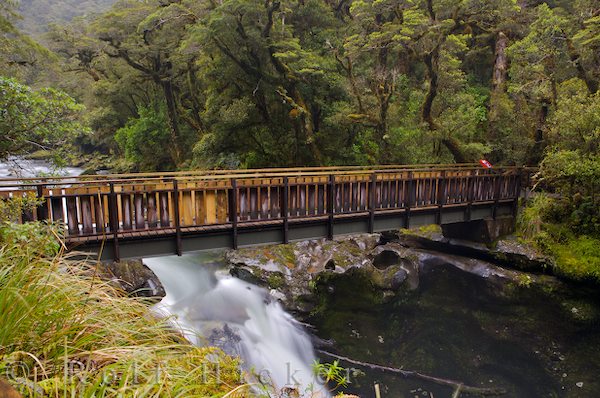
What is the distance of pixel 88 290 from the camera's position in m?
→ 3.02

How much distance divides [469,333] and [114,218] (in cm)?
1031

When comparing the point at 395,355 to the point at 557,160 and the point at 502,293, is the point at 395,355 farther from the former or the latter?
the point at 557,160

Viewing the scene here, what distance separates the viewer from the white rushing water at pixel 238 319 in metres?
10.1

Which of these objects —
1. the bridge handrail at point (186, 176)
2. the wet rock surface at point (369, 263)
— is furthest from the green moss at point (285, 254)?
the bridge handrail at point (186, 176)

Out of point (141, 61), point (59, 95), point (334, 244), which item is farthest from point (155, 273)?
point (141, 61)

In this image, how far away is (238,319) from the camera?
11.4m

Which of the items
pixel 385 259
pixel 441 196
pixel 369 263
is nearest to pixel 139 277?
pixel 369 263

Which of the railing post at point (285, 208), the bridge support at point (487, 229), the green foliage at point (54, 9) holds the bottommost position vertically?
the bridge support at point (487, 229)

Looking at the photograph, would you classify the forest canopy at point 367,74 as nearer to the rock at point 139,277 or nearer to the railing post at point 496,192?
the railing post at point 496,192

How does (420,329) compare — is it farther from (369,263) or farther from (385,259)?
(385,259)

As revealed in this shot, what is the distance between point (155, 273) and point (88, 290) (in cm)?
1096

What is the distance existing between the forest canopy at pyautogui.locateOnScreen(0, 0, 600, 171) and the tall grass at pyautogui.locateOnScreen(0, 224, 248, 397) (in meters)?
12.0

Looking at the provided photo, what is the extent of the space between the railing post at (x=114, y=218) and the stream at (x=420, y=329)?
7.02ft

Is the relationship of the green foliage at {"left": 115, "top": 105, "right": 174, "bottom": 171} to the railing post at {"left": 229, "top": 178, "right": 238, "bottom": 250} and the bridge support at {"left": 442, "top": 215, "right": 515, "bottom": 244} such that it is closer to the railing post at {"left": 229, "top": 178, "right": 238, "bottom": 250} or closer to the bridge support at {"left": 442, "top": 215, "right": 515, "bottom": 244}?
the railing post at {"left": 229, "top": 178, "right": 238, "bottom": 250}
